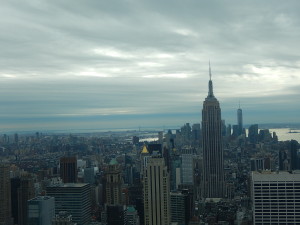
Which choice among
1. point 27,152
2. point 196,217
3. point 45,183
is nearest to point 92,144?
point 45,183

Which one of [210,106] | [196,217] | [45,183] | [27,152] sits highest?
[210,106]

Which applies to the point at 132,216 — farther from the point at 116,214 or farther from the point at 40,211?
the point at 40,211

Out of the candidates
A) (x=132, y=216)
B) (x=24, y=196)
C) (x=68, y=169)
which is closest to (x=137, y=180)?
(x=132, y=216)

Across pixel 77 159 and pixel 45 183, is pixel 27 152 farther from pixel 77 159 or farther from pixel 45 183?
pixel 77 159

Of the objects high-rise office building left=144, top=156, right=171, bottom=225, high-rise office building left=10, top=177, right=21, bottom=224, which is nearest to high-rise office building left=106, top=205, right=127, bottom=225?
high-rise office building left=144, top=156, right=171, bottom=225

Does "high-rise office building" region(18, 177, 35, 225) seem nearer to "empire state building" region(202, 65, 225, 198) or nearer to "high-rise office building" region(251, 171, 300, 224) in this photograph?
"high-rise office building" region(251, 171, 300, 224)

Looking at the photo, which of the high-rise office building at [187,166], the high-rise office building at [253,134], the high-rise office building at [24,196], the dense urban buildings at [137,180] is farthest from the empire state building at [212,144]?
the high-rise office building at [24,196]
